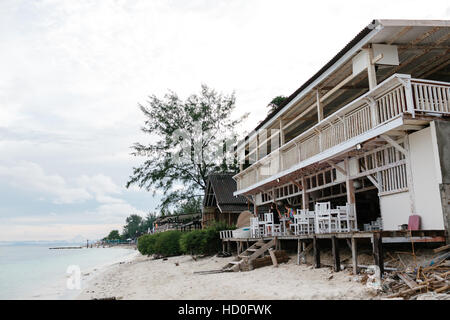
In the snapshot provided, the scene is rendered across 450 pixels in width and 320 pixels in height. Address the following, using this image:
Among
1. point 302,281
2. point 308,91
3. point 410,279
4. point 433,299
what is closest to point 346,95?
point 308,91

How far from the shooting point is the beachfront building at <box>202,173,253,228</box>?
92.9ft

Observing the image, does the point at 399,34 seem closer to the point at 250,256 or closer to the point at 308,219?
the point at 308,219

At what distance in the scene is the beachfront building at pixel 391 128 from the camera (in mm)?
8641

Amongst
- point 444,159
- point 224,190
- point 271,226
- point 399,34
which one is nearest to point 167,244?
point 224,190

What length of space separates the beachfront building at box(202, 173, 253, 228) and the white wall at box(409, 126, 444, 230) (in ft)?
61.3

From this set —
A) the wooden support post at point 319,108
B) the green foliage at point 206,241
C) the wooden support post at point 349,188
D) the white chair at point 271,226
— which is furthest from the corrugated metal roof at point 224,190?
the wooden support post at point 349,188

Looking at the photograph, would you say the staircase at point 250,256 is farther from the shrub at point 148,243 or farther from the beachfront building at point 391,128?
the shrub at point 148,243

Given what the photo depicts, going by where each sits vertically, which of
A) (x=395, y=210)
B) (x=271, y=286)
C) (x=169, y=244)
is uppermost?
(x=395, y=210)

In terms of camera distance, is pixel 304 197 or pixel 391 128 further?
pixel 304 197

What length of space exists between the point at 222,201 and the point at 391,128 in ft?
65.9

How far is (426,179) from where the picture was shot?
888 cm

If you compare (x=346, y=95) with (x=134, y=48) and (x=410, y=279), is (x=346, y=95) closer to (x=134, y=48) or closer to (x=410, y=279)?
(x=410, y=279)

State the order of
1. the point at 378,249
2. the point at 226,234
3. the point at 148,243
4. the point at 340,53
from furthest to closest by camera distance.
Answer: the point at 148,243 → the point at 226,234 → the point at 340,53 → the point at 378,249

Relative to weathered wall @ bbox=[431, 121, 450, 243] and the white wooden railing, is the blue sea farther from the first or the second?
weathered wall @ bbox=[431, 121, 450, 243]
